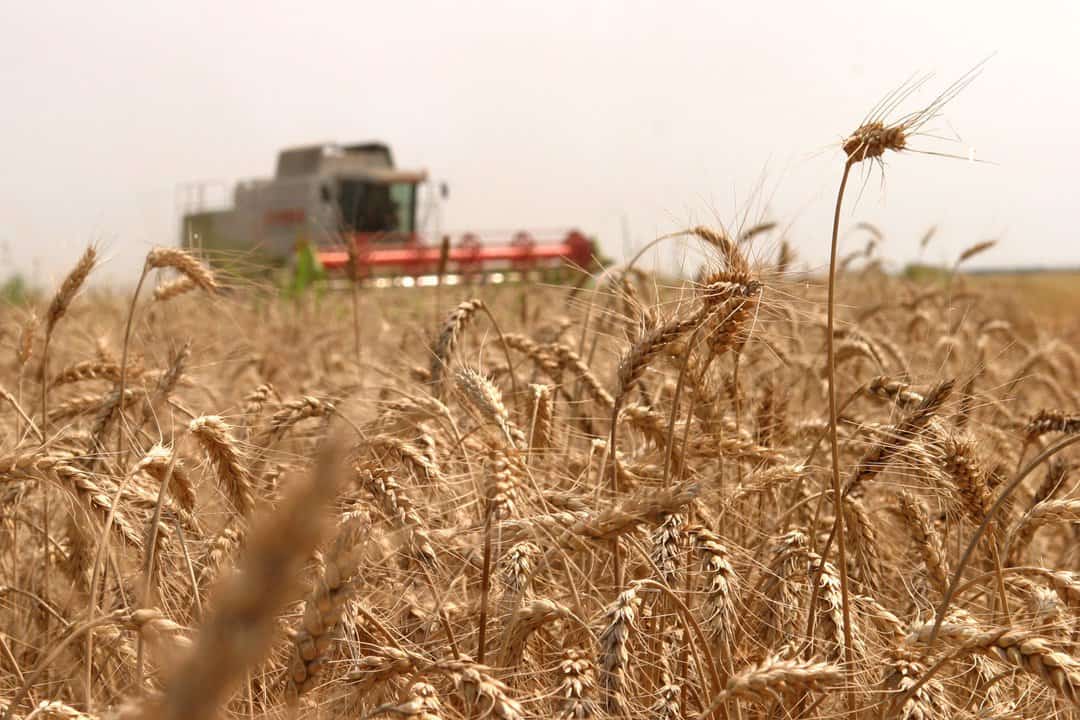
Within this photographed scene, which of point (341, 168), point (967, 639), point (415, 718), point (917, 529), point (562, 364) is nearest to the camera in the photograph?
point (415, 718)

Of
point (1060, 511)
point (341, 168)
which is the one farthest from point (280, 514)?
point (341, 168)

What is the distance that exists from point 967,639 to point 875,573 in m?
0.77

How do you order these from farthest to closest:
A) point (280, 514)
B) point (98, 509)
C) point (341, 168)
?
point (341, 168), point (98, 509), point (280, 514)

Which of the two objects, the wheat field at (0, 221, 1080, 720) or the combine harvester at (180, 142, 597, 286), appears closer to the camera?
the wheat field at (0, 221, 1080, 720)

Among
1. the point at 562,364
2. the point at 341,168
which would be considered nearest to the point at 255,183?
the point at 341,168

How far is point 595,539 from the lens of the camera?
133cm

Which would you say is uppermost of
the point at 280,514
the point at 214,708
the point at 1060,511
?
the point at 280,514

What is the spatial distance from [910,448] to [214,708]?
146cm

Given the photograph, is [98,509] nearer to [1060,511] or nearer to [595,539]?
[595,539]

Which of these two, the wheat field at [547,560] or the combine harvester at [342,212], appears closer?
the wheat field at [547,560]

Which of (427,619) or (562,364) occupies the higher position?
(562,364)

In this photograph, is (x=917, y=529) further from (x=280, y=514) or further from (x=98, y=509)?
(x=280, y=514)

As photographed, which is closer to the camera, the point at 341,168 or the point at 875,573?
the point at 875,573

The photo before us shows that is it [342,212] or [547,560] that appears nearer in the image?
[547,560]
